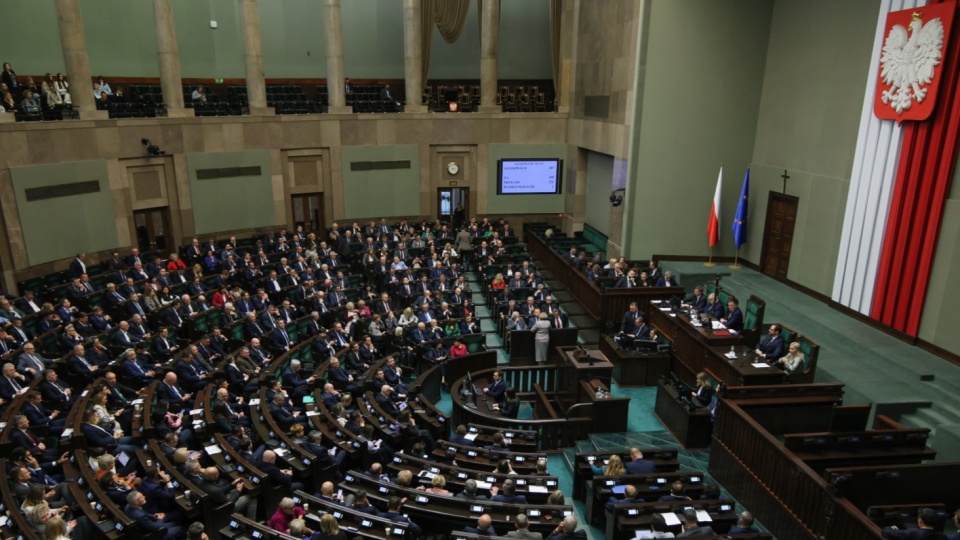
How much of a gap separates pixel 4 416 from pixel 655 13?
14889mm

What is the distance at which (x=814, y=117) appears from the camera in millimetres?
13383

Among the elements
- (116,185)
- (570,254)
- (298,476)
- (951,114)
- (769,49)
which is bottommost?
(298,476)

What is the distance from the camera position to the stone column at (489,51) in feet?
66.2

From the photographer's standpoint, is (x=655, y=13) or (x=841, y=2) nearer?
(x=841, y=2)

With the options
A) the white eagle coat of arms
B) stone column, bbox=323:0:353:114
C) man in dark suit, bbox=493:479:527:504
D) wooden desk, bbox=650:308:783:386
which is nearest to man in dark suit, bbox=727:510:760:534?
man in dark suit, bbox=493:479:527:504

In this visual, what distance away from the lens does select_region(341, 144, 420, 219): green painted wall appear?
1998cm

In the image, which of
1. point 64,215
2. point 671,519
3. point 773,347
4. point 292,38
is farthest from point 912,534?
point 292,38

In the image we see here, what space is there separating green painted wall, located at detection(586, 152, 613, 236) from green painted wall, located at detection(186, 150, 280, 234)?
976 cm

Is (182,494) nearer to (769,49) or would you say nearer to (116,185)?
(116,185)

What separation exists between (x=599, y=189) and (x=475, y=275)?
16.6 ft

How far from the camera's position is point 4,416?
8.13 metres

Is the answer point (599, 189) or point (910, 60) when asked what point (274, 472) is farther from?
point (599, 189)

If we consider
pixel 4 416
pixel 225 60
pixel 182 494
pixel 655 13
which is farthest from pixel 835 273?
pixel 225 60

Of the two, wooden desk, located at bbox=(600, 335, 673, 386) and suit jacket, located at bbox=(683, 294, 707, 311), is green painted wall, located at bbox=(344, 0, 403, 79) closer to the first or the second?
suit jacket, located at bbox=(683, 294, 707, 311)
